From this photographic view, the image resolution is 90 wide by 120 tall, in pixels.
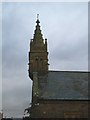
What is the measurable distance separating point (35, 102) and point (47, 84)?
13.4ft

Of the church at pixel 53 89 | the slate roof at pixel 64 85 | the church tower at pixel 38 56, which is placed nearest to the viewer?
the church at pixel 53 89

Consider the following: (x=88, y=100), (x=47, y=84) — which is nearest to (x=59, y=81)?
(x=47, y=84)

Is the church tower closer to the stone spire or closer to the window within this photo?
the stone spire

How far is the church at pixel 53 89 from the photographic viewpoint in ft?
142

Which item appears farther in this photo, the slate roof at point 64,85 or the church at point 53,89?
the slate roof at point 64,85

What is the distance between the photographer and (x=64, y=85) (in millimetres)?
46250

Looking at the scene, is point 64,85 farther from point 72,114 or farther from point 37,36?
point 37,36

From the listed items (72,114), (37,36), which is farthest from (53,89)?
(37,36)

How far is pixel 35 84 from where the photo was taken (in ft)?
150

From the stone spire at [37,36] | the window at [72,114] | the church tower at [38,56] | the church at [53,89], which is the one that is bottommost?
the window at [72,114]

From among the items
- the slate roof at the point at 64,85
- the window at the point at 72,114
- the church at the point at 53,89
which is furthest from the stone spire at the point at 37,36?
the window at the point at 72,114

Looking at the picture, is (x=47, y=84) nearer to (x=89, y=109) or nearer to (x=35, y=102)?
(x=35, y=102)

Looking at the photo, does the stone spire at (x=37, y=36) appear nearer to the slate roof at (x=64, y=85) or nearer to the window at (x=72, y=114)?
the slate roof at (x=64, y=85)

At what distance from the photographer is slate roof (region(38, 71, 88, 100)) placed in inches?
1734
